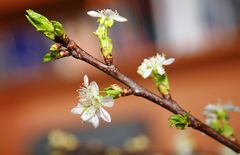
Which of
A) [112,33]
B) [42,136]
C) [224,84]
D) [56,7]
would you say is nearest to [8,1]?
[56,7]

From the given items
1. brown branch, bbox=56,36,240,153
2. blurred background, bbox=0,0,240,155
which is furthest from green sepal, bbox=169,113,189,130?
blurred background, bbox=0,0,240,155

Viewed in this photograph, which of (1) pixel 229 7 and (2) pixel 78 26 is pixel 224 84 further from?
(2) pixel 78 26

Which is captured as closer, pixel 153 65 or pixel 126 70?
pixel 153 65

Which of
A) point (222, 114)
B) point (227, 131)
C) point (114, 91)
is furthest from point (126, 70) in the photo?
point (114, 91)

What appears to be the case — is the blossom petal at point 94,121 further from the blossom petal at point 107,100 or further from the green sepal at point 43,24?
the green sepal at point 43,24

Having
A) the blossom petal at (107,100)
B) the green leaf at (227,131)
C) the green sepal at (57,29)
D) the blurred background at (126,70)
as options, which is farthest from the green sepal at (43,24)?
the blurred background at (126,70)

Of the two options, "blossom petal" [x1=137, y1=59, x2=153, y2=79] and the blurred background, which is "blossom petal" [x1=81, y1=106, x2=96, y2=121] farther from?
the blurred background

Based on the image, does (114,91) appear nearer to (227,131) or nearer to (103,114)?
(103,114)
